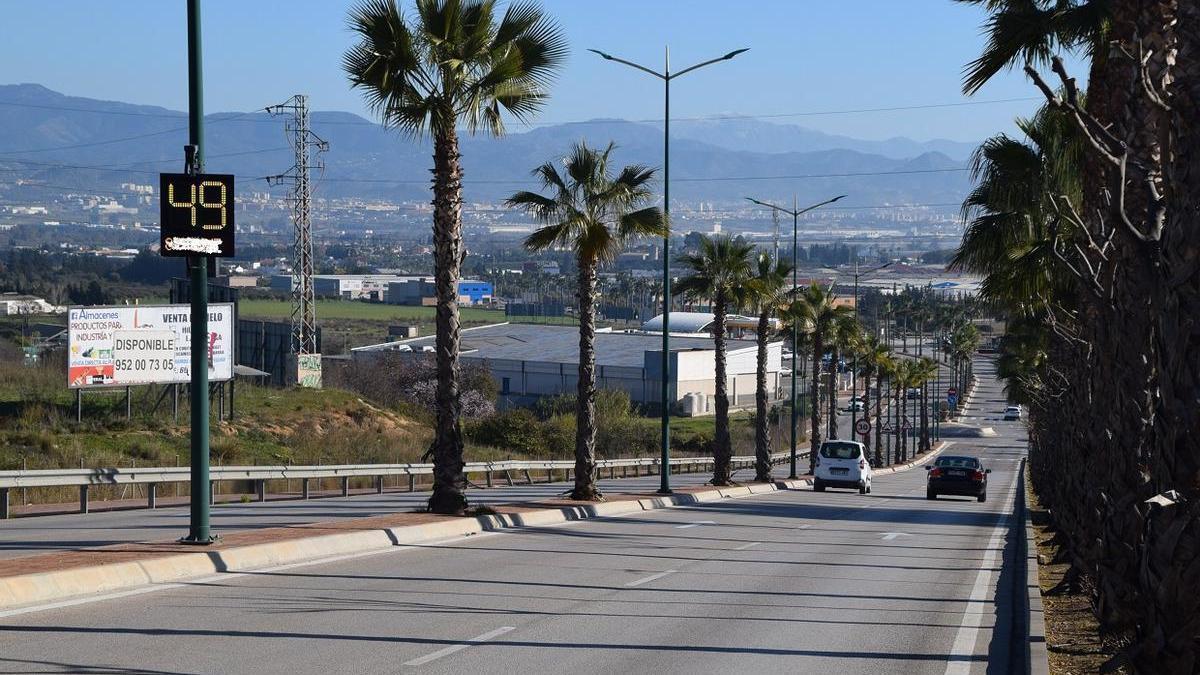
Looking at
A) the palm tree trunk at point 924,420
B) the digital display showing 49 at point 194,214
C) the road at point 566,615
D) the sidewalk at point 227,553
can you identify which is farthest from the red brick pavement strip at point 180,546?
the palm tree trunk at point 924,420

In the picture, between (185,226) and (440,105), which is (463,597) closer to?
(185,226)

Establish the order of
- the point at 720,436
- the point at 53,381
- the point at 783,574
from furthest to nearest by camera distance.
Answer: the point at 53,381 → the point at 720,436 → the point at 783,574

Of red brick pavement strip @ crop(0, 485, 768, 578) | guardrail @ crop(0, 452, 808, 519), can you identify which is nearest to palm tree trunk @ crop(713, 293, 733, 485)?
guardrail @ crop(0, 452, 808, 519)

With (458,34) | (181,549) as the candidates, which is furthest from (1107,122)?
(181,549)

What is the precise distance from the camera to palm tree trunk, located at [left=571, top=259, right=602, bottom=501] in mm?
30375

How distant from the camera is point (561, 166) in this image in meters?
31.8

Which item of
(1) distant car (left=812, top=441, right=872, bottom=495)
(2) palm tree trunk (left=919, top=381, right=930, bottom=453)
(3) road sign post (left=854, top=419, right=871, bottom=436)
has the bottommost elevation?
(2) palm tree trunk (left=919, top=381, right=930, bottom=453)

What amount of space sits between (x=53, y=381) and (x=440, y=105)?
30.1 m

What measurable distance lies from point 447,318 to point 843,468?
968 inches

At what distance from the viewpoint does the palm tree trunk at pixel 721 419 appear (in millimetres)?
44812

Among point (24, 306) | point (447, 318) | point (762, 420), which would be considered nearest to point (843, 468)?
point (762, 420)

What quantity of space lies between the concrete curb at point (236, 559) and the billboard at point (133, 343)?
17664mm

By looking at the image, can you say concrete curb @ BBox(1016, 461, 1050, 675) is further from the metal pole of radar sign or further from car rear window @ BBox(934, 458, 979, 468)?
car rear window @ BBox(934, 458, 979, 468)

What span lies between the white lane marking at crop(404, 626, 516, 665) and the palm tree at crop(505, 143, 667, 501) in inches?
667
